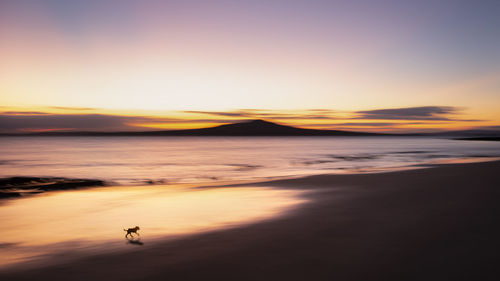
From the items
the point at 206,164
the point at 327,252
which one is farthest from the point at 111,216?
the point at 206,164

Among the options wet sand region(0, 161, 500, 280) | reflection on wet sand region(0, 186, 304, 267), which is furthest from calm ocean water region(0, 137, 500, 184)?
wet sand region(0, 161, 500, 280)

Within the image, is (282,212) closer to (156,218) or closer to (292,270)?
(156,218)

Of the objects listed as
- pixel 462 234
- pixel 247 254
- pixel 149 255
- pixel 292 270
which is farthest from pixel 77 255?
pixel 462 234

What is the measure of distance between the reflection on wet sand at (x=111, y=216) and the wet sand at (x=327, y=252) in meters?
0.85

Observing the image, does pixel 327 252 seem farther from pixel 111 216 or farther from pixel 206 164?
pixel 206 164

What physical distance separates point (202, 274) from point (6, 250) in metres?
4.57

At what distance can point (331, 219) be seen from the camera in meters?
9.77

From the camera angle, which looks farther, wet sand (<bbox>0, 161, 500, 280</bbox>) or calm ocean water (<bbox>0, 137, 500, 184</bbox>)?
calm ocean water (<bbox>0, 137, 500, 184</bbox>)

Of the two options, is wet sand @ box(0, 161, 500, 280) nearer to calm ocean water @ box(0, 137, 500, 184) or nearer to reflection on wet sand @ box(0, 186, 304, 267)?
reflection on wet sand @ box(0, 186, 304, 267)

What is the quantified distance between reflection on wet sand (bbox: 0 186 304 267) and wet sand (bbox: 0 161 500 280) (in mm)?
848

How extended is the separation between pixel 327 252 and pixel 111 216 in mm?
7051

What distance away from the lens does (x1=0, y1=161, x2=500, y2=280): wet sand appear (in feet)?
19.3

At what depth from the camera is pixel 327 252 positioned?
6.90 m

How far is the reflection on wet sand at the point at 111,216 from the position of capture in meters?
7.79
